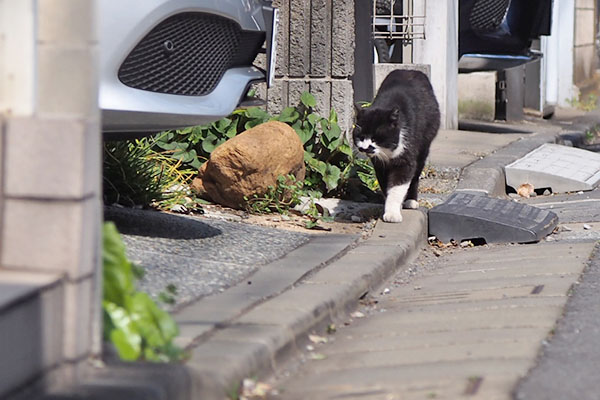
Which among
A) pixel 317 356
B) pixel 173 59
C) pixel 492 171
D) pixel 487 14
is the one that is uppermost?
pixel 487 14

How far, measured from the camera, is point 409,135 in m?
5.52

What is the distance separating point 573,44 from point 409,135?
30.7ft

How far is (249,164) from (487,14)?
4.40 metres

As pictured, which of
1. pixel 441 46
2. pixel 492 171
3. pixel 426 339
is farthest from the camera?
pixel 441 46

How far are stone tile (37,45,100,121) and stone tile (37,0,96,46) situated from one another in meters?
0.02

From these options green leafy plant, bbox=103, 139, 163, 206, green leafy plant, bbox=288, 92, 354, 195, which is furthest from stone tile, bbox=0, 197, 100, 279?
green leafy plant, bbox=288, 92, 354, 195

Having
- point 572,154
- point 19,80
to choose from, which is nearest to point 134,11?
point 19,80

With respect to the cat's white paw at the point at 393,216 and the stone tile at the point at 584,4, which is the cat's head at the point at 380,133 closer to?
the cat's white paw at the point at 393,216

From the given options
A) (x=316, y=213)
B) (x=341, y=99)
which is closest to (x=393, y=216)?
(x=316, y=213)

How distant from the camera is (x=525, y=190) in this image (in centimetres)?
690

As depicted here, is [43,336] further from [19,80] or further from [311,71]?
[311,71]

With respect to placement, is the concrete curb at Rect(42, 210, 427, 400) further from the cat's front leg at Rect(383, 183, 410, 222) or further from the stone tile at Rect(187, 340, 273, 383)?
the cat's front leg at Rect(383, 183, 410, 222)

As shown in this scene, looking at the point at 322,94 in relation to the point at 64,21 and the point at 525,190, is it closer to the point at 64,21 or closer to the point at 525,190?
the point at 525,190

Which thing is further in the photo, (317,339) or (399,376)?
(317,339)
